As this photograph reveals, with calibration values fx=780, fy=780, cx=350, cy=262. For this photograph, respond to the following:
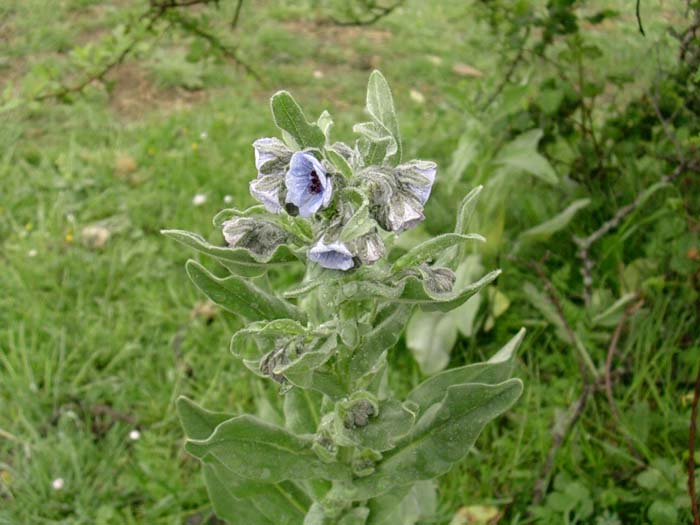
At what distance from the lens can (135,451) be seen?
3197mm

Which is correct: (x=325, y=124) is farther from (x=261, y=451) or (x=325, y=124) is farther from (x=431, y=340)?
(x=431, y=340)

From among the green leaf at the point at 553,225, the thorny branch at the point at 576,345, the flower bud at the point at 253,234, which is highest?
the flower bud at the point at 253,234

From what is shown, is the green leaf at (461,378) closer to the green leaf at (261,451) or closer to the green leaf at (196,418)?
the green leaf at (261,451)

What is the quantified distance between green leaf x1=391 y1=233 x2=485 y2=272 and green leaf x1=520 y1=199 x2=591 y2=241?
205 cm

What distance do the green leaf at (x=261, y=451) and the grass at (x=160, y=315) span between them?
1015mm

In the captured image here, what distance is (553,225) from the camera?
12.1 ft

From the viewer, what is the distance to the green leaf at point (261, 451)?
1936 mm

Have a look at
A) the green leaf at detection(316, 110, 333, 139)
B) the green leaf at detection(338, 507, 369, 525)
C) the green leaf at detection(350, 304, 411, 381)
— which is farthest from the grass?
the green leaf at detection(316, 110, 333, 139)

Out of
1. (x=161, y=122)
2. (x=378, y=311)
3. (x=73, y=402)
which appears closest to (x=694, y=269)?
(x=378, y=311)

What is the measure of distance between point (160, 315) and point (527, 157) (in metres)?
1.93

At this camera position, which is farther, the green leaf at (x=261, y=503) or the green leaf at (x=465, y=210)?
the green leaf at (x=261, y=503)

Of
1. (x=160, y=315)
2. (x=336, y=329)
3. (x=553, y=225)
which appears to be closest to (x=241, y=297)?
(x=336, y=329)

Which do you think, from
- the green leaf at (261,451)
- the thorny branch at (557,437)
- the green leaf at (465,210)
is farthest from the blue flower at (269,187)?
the thorny branch at (557,437)

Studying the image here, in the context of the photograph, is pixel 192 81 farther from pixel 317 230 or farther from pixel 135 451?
pixel 317 230
